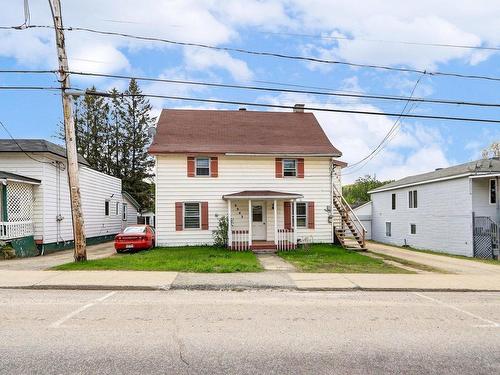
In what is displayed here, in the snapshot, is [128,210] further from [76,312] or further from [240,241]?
[76,312]

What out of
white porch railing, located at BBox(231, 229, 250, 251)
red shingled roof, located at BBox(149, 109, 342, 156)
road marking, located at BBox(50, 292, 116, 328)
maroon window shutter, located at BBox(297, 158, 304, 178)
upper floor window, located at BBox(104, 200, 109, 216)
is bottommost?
white porch railing, located at BBox(231, 229, 250, 251)

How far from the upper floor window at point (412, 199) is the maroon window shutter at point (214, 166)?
49.8 ft

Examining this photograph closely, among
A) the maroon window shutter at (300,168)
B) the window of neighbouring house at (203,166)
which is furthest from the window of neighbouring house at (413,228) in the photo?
the window of neighbouring house at (203,166)

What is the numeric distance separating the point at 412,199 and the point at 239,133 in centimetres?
1401

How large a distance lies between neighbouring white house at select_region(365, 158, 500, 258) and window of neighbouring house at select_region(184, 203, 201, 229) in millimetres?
14255

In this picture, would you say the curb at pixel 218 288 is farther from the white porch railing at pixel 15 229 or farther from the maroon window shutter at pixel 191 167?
the maroon window shutter at pixel 191 167

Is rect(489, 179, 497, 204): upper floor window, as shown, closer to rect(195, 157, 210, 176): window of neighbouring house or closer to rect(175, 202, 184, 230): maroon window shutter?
rect(195, 157, 210, 176): window of neighbouring house

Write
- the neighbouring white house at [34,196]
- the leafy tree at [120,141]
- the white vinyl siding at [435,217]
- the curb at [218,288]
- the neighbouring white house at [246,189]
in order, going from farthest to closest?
the leafy tree at [120,141]
the white vinyl siding at [435,217]
the neighbouring white house at [246,189]
the neighbouring white house at [34,196]
the curb at [218,288]

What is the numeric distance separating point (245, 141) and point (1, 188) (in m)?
11.7

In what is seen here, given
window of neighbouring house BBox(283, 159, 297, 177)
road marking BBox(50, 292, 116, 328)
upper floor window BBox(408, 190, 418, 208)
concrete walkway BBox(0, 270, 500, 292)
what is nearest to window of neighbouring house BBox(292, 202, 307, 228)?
window of neighbouring house BBox(283, 159, 297, 177)

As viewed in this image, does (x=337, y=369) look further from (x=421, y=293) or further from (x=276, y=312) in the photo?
(x=421, y=293)

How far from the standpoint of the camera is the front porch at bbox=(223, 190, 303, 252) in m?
19.6

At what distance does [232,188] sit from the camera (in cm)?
2106

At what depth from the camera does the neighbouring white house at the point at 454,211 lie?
68.5 ft
